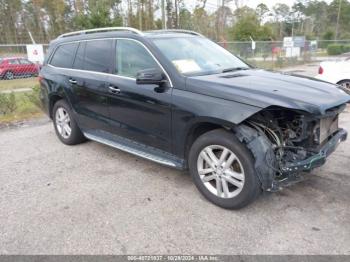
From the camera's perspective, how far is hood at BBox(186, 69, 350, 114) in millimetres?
2994

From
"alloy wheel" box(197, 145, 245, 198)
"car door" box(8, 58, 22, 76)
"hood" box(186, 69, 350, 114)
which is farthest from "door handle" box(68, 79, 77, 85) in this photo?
"car door" box(8, 58, 22, 76)

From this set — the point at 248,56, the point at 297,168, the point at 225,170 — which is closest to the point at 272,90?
the point at 297,168

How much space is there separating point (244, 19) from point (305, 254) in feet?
113

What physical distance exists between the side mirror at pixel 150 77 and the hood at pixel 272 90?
31cm

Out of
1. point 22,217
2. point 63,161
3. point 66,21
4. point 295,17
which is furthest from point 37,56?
point 295,17

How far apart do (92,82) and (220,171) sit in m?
2.28

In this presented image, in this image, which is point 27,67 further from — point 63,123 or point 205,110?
point 205,110

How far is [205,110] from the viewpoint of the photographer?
10.8ft

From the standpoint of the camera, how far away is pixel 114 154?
505cm

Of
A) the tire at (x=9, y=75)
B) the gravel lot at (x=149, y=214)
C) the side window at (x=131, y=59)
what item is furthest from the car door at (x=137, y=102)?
the tire at (x=9, y=75)

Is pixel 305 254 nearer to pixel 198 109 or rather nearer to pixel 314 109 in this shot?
pixel 314 109

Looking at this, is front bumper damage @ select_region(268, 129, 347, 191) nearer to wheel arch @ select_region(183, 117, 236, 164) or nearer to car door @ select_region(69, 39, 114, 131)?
wheel arch @ select_region(183, 117, 236, 164)

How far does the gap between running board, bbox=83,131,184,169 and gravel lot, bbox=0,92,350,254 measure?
322 millimetres

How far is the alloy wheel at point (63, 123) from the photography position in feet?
17.8
